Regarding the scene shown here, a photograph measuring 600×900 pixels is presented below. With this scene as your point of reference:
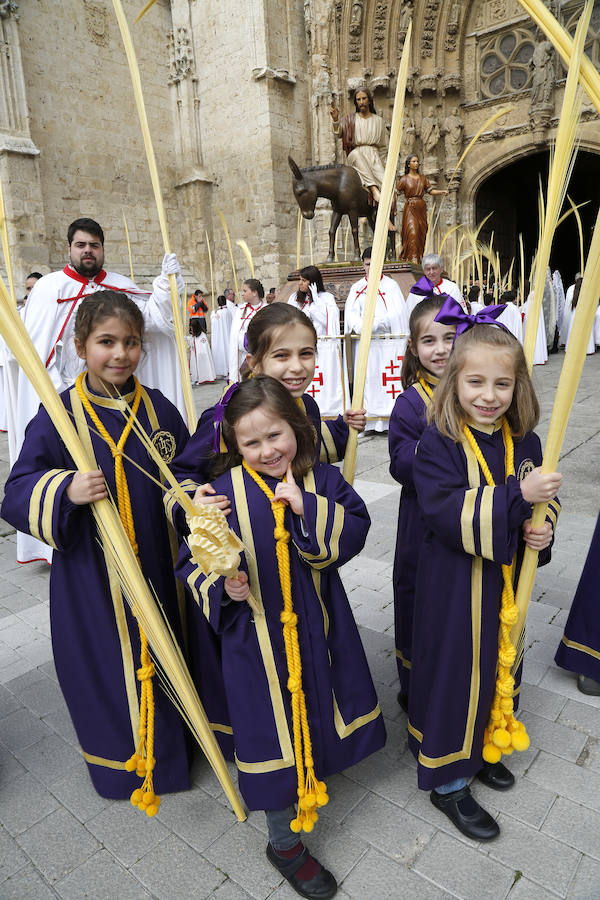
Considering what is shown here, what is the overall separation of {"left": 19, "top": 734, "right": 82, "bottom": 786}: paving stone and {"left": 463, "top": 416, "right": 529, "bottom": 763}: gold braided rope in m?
1.42

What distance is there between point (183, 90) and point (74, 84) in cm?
266

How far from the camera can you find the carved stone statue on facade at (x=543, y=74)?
1288 cm

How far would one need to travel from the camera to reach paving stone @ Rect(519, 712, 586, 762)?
1975 millimetres

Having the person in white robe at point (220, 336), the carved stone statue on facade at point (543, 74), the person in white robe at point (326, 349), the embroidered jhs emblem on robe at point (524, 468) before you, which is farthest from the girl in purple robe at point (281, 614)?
the carved stone statue on facade at point (543, 74)

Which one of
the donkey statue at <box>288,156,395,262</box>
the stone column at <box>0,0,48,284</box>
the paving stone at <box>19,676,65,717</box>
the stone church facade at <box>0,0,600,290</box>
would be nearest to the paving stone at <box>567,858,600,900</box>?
the paving stone at <box>19,676,65,717</box>

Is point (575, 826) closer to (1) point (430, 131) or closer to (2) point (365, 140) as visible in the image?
(2) point (365, 140)

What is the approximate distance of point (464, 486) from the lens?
63.5 inches

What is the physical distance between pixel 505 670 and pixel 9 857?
153 centimetres

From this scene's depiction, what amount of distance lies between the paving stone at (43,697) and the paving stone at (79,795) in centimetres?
41

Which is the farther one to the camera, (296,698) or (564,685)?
(564,685)

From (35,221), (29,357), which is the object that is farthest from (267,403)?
(35,221)

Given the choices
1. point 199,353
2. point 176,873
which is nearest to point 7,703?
point 176,873

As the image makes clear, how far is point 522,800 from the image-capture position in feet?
5.84

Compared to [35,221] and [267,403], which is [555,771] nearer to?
[267,403]
